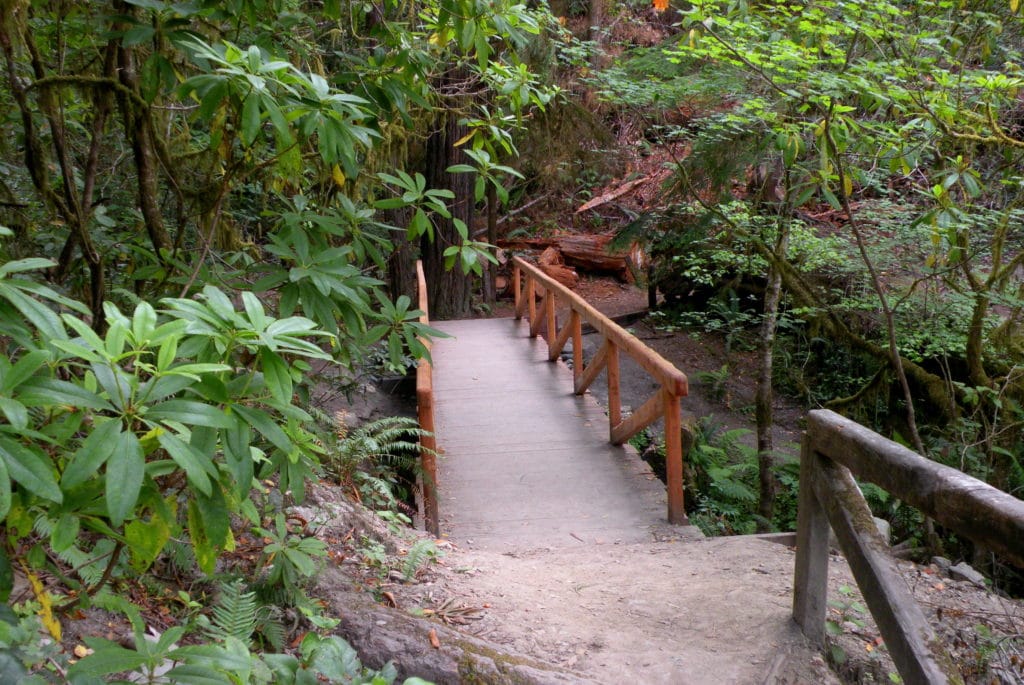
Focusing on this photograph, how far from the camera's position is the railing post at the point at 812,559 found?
315cm

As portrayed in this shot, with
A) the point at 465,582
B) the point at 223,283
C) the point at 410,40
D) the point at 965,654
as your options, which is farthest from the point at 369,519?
the point at 965,654

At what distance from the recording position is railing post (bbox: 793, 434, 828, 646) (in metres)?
3.15

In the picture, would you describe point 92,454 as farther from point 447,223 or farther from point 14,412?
point 447,223

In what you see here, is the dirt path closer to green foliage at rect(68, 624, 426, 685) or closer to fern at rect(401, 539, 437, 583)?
fern at rect(401, 539, 437, 583)

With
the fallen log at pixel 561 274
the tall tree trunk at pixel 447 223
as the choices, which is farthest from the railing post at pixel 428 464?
the fallen log at pixel 561 274

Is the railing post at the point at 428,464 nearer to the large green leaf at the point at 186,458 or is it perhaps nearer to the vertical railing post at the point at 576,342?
the vertical railing post at the point at 576,342

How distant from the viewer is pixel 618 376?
6.80 m

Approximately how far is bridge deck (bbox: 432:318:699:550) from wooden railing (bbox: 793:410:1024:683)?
2327mm

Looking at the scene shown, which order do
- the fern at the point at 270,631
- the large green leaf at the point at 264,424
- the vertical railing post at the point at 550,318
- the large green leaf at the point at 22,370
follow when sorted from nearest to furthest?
the large green leaf at the point at 22,370
the large green leaf at the point at 264,424
the fern at the point at 270,631
the vertical railing post at the point at 550,318

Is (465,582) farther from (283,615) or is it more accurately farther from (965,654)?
(965,654)

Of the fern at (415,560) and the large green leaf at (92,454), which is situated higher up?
the large green leaf at (92,454)

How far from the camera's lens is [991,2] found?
701 centimetres

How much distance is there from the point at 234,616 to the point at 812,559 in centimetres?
217

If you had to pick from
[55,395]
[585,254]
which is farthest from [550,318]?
[55,395]
